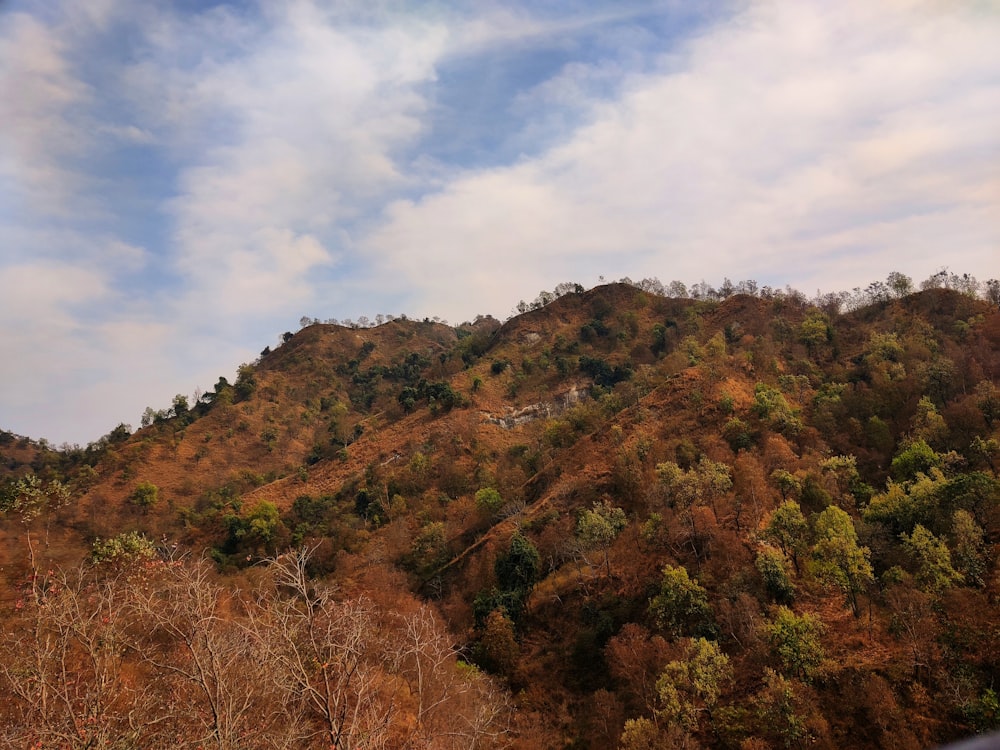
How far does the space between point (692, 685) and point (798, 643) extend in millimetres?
3971

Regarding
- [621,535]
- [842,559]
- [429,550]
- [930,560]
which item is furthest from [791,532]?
[429,550]

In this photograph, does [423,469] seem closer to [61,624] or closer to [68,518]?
[68,518]

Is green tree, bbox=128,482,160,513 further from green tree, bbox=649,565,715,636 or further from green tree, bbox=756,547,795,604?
green tree, bbox=756,547,795,604

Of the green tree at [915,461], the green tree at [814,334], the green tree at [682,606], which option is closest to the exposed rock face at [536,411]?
the green tree at [814,334]

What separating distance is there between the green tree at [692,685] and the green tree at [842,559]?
5912mm

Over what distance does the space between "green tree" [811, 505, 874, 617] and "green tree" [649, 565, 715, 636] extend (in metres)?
4.79

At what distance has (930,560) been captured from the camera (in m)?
20.2

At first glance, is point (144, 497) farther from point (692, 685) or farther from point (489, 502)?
point (692, 685)

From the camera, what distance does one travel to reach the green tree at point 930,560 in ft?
63.4

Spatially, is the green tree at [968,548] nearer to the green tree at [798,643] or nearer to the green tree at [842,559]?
the green tree at [842,559]

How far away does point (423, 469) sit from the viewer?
159 feet

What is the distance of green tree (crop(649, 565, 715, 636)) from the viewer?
22.5 meters

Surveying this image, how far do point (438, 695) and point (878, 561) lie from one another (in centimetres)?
1914

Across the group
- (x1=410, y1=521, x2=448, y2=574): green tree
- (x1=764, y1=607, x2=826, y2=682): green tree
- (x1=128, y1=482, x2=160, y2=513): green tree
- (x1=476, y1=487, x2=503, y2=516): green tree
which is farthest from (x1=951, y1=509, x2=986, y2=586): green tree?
(x1=128, y1=482, x2=160, y2=513): green tree
